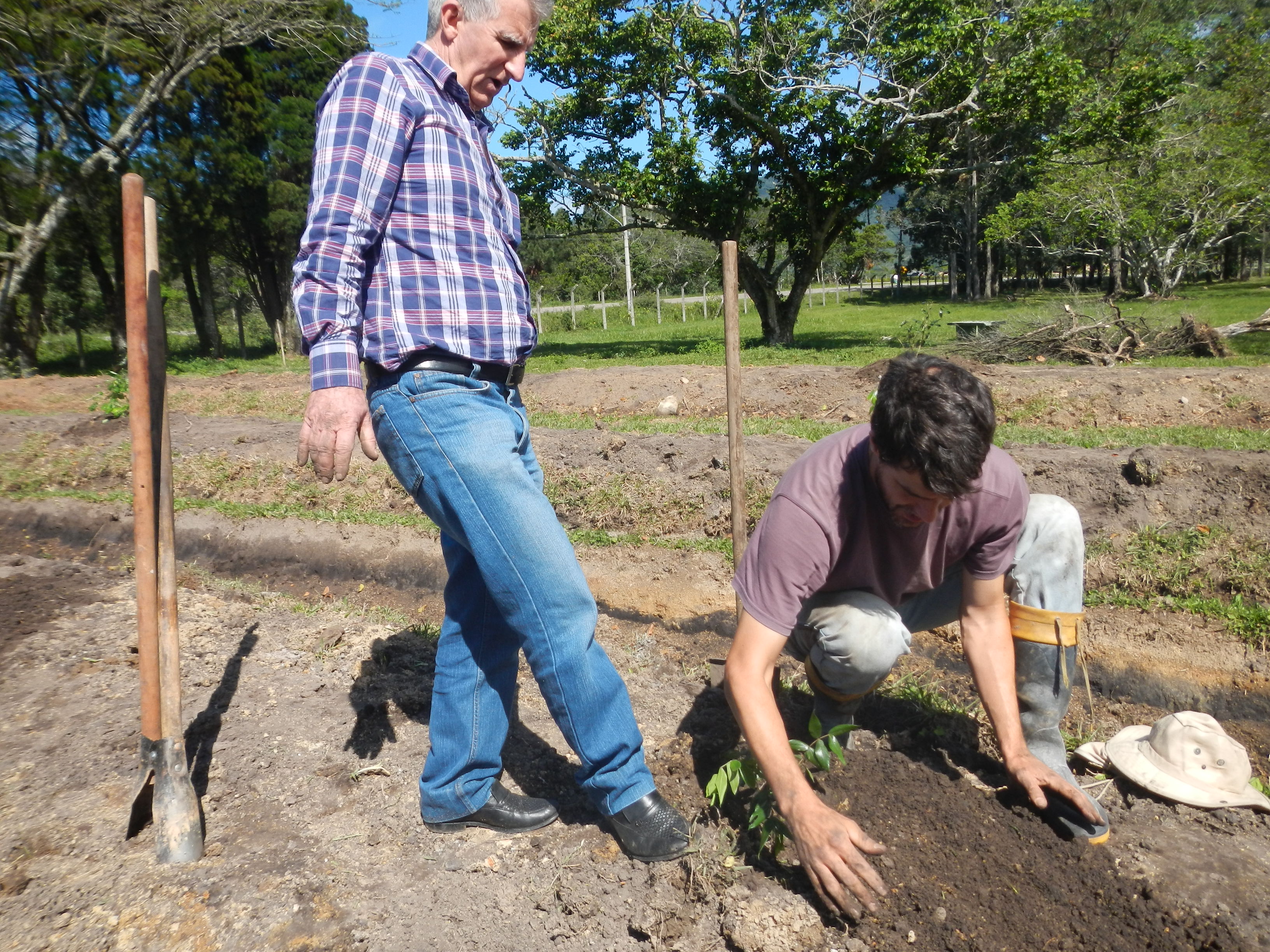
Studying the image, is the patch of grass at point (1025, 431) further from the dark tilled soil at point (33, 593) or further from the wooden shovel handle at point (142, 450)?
the wooden shovel handle at point (142, 450)

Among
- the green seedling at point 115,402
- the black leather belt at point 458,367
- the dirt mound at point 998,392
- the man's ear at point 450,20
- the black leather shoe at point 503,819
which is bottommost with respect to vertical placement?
the black leather shoe at point 503,819

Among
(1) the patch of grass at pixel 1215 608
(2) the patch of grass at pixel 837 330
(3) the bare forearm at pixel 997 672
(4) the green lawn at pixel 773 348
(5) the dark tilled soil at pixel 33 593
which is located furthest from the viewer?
(4) the green lawn at pixel 773 348

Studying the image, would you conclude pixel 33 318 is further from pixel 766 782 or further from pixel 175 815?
pixel 766 782

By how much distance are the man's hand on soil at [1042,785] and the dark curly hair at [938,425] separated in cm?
92

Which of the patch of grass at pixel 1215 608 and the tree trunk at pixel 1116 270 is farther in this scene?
the tree trunk at pixel 1116 270

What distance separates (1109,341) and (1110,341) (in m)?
0.04

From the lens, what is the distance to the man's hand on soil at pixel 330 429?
5.89 ft

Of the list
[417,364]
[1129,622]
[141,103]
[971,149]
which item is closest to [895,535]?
[417,364]

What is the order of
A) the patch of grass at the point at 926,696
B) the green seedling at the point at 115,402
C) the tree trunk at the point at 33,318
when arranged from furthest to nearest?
the tree trunk at the point at 33,318, the green seedling at the point at 115,402, the patch of grass at the point at 926,696

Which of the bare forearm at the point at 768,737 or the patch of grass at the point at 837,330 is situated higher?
the patch of grass at the point at 837,330

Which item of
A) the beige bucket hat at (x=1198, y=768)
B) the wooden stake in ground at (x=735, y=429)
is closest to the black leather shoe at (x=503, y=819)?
the wooden stake in ground at (x=735, y=429)

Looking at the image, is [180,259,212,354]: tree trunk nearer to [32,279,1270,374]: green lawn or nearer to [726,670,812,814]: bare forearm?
[32,279,1270,374]: green lawn

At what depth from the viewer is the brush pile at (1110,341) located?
10930 millimetres

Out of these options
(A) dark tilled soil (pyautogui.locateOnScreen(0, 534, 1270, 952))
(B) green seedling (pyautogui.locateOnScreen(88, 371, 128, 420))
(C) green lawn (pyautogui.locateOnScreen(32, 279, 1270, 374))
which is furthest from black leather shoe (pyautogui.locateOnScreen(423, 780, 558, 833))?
(C) green lawn (pyautogui.locateOnScreen(32, 279, 1270, 374))
